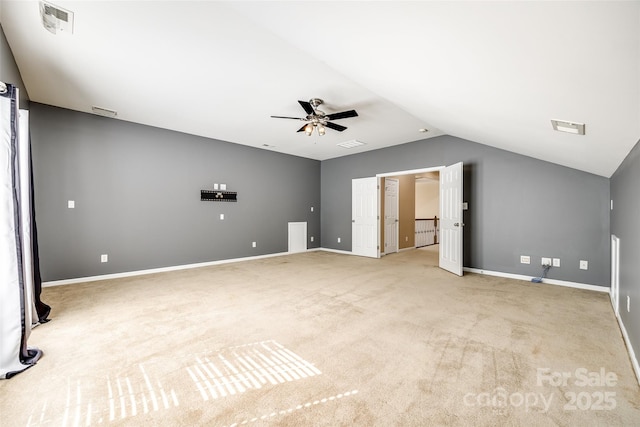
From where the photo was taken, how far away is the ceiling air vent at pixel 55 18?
2076 millimetres

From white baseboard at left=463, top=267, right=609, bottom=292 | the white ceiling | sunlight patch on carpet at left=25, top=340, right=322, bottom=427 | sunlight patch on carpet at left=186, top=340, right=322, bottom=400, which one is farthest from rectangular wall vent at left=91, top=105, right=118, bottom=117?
white baseboard at left=463, top=267, right=609, bottom=292

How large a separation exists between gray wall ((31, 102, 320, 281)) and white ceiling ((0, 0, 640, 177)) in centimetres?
70

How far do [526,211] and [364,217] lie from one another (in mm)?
3462

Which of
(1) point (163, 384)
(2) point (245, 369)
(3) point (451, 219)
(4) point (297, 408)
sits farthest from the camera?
(3) point (451, 219)

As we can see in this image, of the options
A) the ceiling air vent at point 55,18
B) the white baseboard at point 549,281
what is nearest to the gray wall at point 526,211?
the white baseboard at point 549,281

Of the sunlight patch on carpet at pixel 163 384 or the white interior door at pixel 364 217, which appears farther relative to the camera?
the white interior door at pixel 364 217

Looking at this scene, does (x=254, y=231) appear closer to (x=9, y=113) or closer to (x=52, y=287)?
(x=52, y=287)

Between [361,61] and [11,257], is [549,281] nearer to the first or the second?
[361,61]

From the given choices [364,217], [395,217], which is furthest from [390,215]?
[364,217]

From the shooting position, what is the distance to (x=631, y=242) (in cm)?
219

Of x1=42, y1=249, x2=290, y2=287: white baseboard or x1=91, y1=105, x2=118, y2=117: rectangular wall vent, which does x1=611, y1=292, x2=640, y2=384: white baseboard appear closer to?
x1=42, y1=249, x2=290, y2=287: white baseboard

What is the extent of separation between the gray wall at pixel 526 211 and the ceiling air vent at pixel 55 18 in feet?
19.0

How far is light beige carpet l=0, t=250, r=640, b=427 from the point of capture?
5.07 feet

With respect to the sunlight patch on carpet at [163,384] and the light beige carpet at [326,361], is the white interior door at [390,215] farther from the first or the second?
the sunlight patch on carpet at [163,384]
